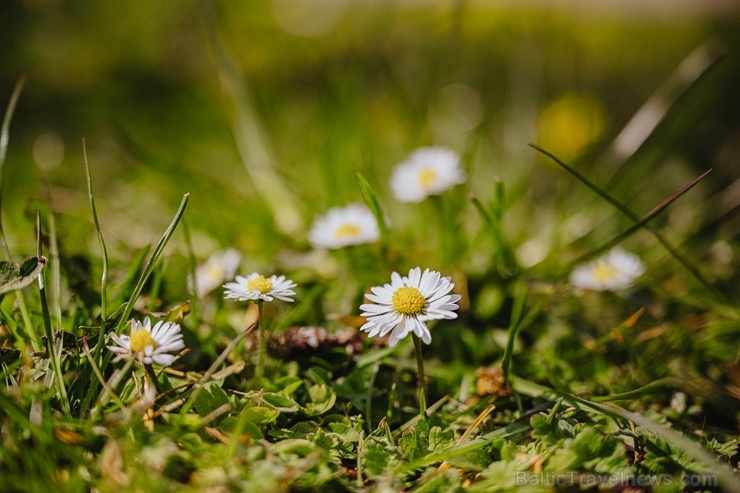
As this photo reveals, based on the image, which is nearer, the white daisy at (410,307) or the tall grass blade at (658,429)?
the tall grass blade at (658,429)

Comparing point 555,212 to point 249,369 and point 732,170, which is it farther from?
point 249,369

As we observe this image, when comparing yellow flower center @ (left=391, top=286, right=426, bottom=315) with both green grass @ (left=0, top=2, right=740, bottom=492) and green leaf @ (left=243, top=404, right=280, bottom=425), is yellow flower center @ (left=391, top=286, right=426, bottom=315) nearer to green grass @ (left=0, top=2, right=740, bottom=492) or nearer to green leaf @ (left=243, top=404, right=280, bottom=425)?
green grass @ (left=0, top=2, right=740, bottom=492)

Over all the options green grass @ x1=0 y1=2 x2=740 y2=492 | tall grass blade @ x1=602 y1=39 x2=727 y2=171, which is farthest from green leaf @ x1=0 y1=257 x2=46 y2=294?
tall grass blade @ x1=602 y1=39 x2=727 y2=171

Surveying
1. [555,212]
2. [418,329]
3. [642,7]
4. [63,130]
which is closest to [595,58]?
[642,7]

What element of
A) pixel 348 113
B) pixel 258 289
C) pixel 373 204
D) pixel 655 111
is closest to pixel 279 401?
pixel 258 289

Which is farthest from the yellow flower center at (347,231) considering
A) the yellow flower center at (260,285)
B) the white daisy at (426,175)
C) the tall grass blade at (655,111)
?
the tall grass blade at (655,111)

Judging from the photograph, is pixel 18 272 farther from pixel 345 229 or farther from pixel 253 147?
pixel 253 147

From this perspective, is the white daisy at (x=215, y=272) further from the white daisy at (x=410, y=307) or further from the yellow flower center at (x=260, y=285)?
the white daisy at (x=410, y=307)
